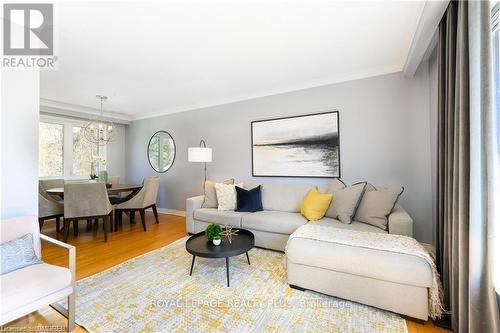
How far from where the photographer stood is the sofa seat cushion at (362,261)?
1.64m

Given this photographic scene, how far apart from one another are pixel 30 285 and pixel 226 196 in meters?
2.41

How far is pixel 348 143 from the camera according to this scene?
10.7 ft

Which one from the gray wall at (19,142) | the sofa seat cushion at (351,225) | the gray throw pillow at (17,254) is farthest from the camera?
the sofa seat cushion at (351,225)

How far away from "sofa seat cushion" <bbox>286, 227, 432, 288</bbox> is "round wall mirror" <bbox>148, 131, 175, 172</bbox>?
13.1 feet

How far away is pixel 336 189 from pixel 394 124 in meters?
1.15

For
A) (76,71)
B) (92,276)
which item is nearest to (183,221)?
(92,276)

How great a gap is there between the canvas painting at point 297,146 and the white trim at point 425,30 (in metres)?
1.06

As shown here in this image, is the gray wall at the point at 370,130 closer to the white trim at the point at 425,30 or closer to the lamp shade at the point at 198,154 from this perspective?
the white trim at the point at 425,30

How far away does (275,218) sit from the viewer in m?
2.97

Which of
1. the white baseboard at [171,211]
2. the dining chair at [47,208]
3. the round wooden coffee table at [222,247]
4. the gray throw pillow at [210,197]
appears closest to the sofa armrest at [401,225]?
the round wooden coffee table at [222,247]

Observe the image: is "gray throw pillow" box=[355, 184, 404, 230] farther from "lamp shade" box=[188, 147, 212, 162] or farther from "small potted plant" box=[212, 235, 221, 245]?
"lamp shade" box=[188, 147, 212, 162]

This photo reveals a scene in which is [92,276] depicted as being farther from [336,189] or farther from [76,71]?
[336,189]

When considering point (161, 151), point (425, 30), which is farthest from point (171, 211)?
point (425, 30)

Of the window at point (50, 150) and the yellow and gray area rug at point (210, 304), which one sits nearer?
the yellow and gray area rug at point (210, 304)
